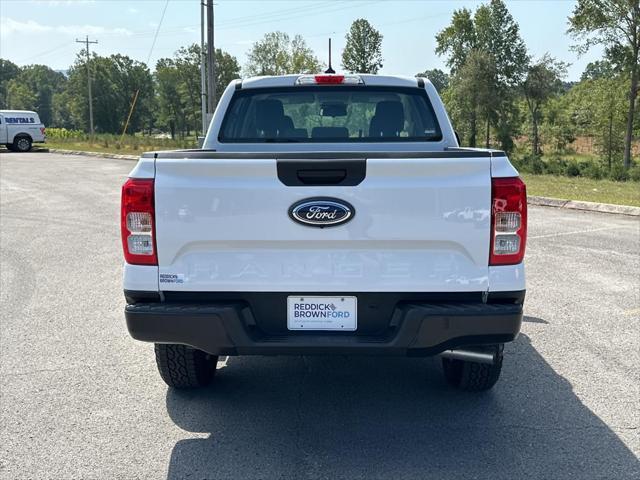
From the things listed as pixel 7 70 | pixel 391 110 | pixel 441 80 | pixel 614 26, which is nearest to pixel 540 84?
pixel 614 26

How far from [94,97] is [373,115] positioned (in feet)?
333

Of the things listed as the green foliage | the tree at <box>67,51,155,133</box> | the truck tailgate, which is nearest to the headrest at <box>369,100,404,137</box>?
the truck tailgate

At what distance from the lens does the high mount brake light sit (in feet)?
16.0

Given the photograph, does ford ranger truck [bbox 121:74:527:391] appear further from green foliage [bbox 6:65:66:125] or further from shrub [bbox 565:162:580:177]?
green foliage [bbox 6:65:66:125]

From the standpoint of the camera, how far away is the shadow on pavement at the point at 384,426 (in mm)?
3271

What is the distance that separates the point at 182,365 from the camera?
4.05 m

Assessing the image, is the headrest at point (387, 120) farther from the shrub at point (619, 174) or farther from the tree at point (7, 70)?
the tree at point (7, 70)

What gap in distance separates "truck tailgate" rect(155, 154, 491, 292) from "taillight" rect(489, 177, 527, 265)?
0.05 meters

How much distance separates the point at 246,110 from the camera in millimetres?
5117

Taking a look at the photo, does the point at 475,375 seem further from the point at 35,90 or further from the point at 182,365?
the point at 35,90

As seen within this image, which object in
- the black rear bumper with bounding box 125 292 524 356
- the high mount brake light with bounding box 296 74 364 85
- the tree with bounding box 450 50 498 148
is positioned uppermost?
the tree with bounding box 450 50 498 148

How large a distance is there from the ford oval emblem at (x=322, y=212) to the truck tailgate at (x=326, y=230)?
3 centimetres

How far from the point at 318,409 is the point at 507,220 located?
167 cm

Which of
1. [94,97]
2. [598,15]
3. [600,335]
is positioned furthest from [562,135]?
[94,97]
